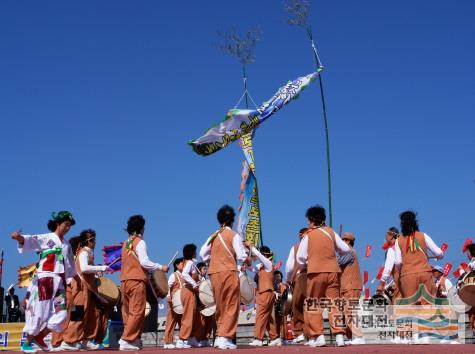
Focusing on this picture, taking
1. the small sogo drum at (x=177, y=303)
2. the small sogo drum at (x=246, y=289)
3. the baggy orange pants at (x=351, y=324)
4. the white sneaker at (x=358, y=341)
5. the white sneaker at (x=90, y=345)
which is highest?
the small sogo drum at (x=246, y=289)

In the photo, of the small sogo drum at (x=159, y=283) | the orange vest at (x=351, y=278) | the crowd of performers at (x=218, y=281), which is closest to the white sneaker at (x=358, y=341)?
the crowd of performers at (x=218, y=281)

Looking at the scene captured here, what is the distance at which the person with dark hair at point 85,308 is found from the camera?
942cm

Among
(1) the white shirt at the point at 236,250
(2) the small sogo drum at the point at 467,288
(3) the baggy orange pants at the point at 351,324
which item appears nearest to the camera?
(1) the white shirt at the point at 236,250

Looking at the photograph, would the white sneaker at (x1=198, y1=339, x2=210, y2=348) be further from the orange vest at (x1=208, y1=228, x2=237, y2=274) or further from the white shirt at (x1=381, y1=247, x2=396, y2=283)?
the white shirt at (x1=381, y1=247, x2=396, y2=283)

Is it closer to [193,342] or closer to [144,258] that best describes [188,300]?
[193,342]

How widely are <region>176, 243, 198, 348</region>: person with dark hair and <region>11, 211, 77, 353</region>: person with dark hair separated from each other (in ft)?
9.54

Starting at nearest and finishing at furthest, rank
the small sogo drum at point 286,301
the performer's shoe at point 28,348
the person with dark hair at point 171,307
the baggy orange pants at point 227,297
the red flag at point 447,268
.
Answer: the performer's shoe at point 28,348 < the baggy orange pants at point 227,297 < the small sogo drum at point 286,301 < the person with dark hair at point 171,307 < the red flag at point 447,268

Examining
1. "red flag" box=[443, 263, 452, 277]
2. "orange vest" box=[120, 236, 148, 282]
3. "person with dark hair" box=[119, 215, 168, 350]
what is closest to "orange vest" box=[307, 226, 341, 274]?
"person with dark hair" box=[119, 215, 168, 350]

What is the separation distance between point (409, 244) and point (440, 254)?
1.43 feet

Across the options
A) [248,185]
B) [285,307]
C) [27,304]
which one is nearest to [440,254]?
[285,307]

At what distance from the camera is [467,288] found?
8.57m

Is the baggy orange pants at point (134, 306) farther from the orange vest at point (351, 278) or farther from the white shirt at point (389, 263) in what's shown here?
the white shirt at point (389, 263)

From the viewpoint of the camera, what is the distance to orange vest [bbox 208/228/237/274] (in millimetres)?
8059

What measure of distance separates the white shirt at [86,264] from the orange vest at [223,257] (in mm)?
1866
